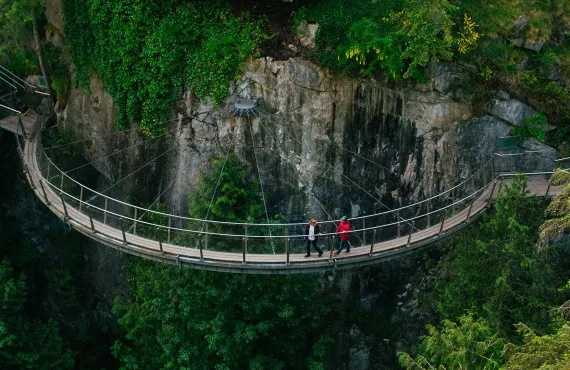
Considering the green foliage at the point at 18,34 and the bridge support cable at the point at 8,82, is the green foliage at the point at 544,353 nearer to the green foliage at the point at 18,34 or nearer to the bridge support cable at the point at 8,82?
the green foliage at the point at 18,34

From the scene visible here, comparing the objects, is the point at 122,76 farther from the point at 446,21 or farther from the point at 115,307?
the point at 446,21

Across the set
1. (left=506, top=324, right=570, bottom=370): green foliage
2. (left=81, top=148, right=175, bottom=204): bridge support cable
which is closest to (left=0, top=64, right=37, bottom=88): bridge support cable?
(left=81, top=148, right=175, bottom=204): bridge support cable

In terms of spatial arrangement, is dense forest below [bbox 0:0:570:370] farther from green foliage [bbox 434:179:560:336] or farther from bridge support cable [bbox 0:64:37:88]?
bridge support cable [bbox 0:64:37:88]

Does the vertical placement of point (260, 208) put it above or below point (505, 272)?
below

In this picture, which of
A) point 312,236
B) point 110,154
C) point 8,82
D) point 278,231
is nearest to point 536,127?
point 312,236

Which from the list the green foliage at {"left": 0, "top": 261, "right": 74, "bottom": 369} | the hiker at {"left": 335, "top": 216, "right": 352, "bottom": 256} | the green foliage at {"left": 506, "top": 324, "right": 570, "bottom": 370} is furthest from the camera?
the green foliage at {"left": 0, "top": 261, "right": 74, "bottom": 369}

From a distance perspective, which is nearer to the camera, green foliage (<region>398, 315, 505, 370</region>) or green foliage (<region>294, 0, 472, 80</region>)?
green foliage (<region>398, 315, 505, 370</region>)

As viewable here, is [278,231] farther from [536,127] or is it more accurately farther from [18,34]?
→ [18,34]


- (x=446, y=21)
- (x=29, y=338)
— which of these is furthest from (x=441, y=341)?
(x=29, y=338)
